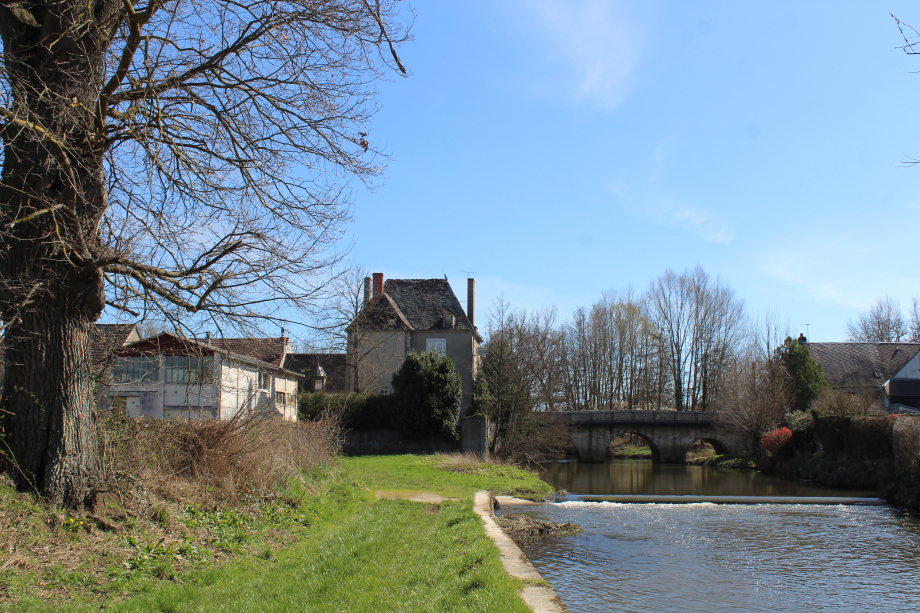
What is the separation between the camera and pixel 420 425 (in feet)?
106

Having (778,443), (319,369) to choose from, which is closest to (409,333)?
(319,369)

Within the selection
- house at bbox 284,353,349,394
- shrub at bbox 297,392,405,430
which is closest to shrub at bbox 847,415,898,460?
shrub at bbox 297,392,405,430

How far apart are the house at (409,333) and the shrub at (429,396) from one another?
540 centimetres

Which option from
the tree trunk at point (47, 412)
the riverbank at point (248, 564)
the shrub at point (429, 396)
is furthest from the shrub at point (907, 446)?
the tree trunk at point (47, 412)

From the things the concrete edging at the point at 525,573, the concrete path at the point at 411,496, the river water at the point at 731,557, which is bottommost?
the river water at the point at 731,557

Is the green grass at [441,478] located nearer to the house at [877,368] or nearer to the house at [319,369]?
the house at [319,369]

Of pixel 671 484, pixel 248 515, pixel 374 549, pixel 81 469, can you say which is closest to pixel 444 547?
pixel 374 549

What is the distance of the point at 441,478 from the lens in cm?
2036

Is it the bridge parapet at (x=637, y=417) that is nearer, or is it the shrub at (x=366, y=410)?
the shrub at (x=366, y=410)

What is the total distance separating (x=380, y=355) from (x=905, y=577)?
32.0 metres

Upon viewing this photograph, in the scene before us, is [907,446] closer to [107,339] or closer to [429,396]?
[429,396]

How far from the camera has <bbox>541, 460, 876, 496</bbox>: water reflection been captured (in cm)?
2425

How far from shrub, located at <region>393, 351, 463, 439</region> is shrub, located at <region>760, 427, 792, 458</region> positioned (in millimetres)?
16438

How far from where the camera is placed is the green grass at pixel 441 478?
1765cm
